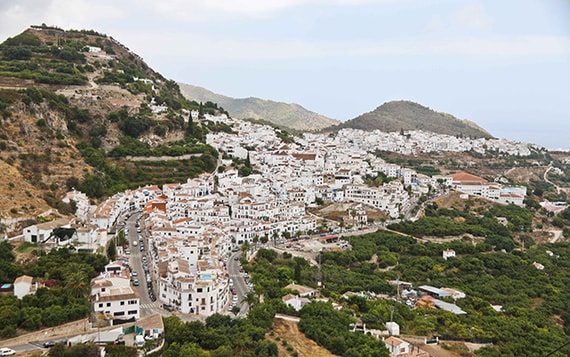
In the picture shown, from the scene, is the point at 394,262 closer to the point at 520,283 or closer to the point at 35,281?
the point at 520,283

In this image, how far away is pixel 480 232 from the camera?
33062 millimetres

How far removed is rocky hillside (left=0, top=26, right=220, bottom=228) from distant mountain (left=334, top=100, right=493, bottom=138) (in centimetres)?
4238

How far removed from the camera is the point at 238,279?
21594mm

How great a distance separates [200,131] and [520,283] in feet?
92.2

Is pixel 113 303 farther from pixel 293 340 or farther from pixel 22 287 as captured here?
pixel 293 340

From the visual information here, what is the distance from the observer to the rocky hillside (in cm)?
2675

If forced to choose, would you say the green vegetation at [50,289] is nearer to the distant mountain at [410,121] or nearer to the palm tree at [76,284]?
the palm tree at [76,284]

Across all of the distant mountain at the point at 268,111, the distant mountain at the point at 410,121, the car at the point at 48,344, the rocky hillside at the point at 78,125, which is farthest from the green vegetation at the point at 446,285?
the distant mountain at the point at 268,111

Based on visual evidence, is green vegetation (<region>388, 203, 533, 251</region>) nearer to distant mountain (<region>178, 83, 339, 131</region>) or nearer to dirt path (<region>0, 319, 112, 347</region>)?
dirt path (<region>0, 319, 112, 347</region>)

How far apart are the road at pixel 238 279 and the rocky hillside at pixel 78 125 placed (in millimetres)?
8788

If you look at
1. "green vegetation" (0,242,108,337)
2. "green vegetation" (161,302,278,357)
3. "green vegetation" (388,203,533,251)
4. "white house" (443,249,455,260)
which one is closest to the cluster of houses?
"green vegetation" (0,242,108,337)

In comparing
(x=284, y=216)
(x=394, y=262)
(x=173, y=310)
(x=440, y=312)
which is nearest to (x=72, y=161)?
(x=284, y=216)

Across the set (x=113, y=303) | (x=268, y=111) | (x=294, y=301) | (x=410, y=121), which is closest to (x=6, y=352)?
(x=113, y=303)

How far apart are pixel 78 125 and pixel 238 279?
20.9 meters
